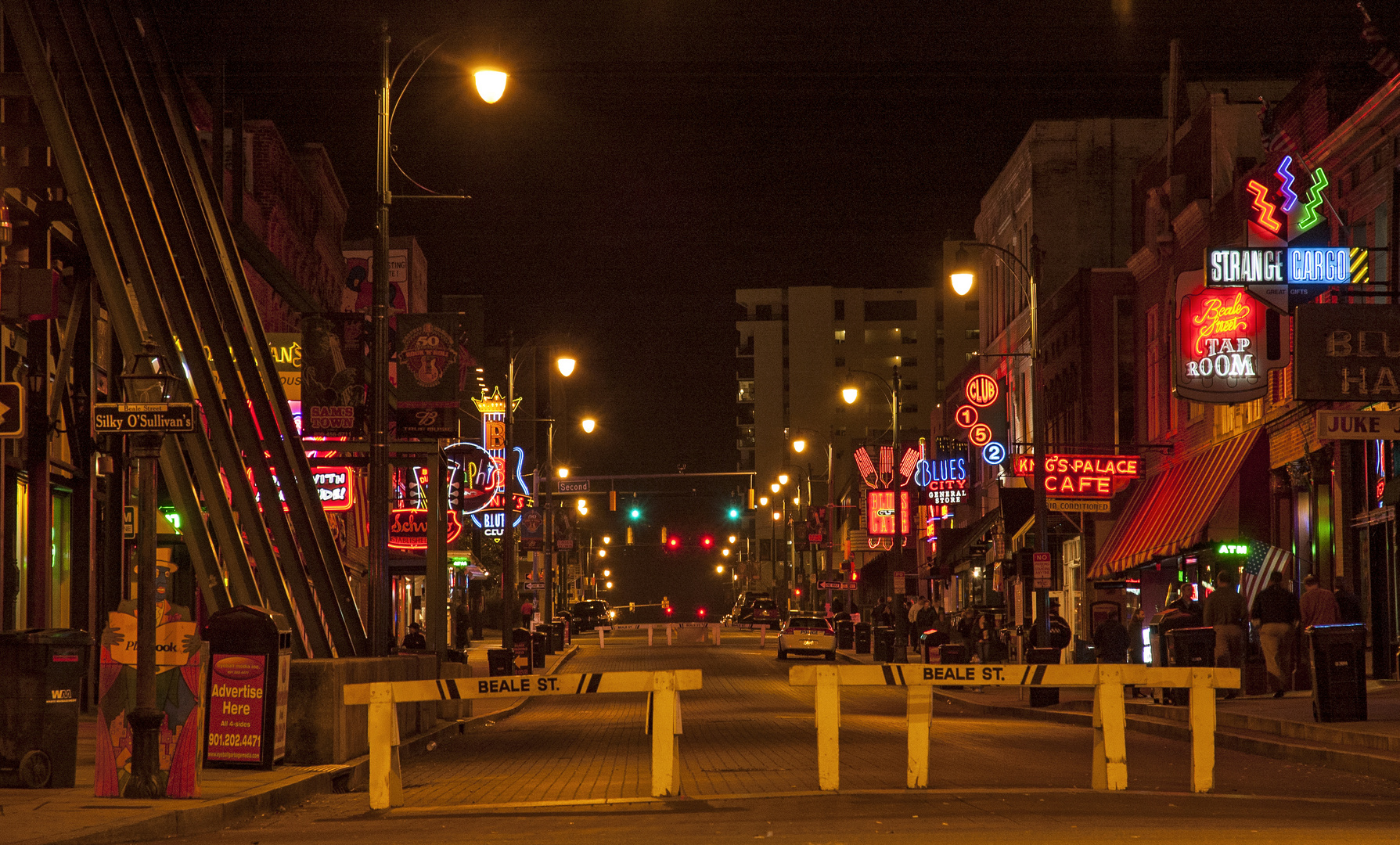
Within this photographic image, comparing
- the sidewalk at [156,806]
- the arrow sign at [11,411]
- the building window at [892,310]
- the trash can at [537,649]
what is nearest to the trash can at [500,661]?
the sidewalk at [156,806]

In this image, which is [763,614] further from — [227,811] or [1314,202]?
[227,811]

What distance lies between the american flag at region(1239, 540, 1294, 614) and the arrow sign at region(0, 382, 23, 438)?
2281cm

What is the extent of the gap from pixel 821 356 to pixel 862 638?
356ft

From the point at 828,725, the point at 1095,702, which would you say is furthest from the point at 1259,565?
the point at 828,725

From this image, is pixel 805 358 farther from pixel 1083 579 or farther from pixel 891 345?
pixel 1083 579

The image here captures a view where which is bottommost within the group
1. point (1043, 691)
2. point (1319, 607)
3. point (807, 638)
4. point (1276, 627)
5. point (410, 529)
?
point (807, 638)

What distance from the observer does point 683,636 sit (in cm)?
6650

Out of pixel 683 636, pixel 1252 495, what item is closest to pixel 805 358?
pixel 683 636

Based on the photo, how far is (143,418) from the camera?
44.0ft

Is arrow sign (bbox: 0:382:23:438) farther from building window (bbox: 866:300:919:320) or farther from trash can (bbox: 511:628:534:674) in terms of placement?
building window (bbox: 866:300:919:320)

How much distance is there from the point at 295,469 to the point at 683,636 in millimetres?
44641

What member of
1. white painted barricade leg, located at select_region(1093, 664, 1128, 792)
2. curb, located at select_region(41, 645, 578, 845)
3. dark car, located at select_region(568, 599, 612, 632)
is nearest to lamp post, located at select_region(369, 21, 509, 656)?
curb, located at select_region(41, 645, 578, 845)

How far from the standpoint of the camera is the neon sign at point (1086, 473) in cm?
3788

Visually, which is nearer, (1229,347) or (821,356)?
(1229,347)
